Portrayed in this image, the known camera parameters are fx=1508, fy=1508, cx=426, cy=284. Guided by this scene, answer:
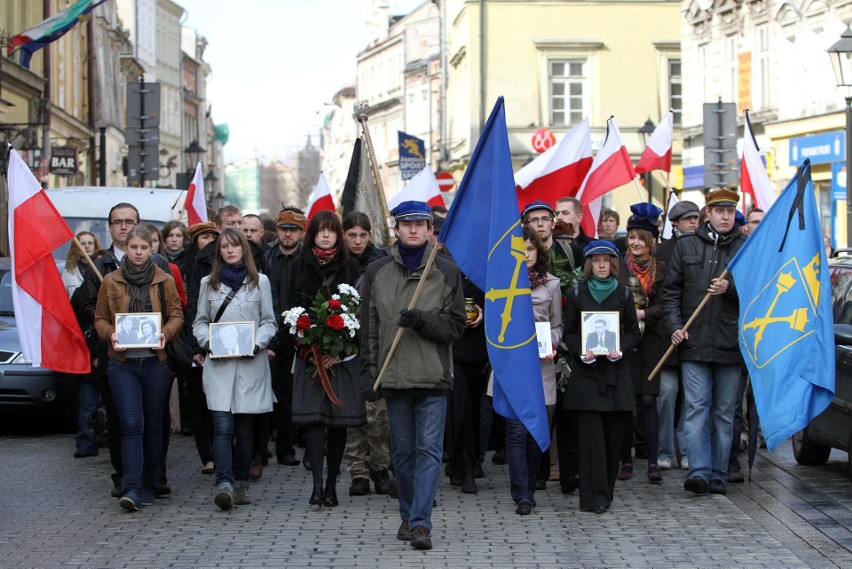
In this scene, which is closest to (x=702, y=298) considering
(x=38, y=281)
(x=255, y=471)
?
(x=255, y=471)

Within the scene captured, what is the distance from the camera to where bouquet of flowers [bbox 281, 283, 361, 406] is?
9844 millimetres

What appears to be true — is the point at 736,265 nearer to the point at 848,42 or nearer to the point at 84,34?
the point at 848,42

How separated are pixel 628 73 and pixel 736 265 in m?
40.4

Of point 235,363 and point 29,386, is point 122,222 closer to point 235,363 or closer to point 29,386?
point 235,363

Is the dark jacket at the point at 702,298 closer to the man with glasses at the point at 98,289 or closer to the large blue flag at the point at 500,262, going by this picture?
the large blue flag at the point at 500,262

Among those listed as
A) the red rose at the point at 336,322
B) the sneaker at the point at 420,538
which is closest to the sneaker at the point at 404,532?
the sneaker at the point at 420,538

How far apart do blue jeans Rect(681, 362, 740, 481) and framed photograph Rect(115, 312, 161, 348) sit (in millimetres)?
3697

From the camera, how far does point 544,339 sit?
33.3ft

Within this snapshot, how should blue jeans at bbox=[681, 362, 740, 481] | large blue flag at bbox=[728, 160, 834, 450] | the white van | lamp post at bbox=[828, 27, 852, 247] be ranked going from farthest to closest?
the white van < lamp post at bbox=[828, 27, 852, 247] < blue jeans at bbox=[681, 362, 740, 481] < large blue flag at bbox=[728, 160, 834, 450]

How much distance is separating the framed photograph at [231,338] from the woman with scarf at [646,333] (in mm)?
2939

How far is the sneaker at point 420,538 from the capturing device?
8.48 metres

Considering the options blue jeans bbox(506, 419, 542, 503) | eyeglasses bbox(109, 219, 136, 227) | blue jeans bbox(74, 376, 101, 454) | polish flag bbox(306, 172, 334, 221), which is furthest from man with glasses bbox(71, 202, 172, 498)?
polish flag bbox(306, 172, 334, 221)

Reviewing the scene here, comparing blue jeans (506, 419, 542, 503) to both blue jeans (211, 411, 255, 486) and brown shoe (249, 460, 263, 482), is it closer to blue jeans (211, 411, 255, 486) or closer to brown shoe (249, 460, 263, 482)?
blue jeans (211, 411, 255, 486)

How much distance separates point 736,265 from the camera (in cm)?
1023
